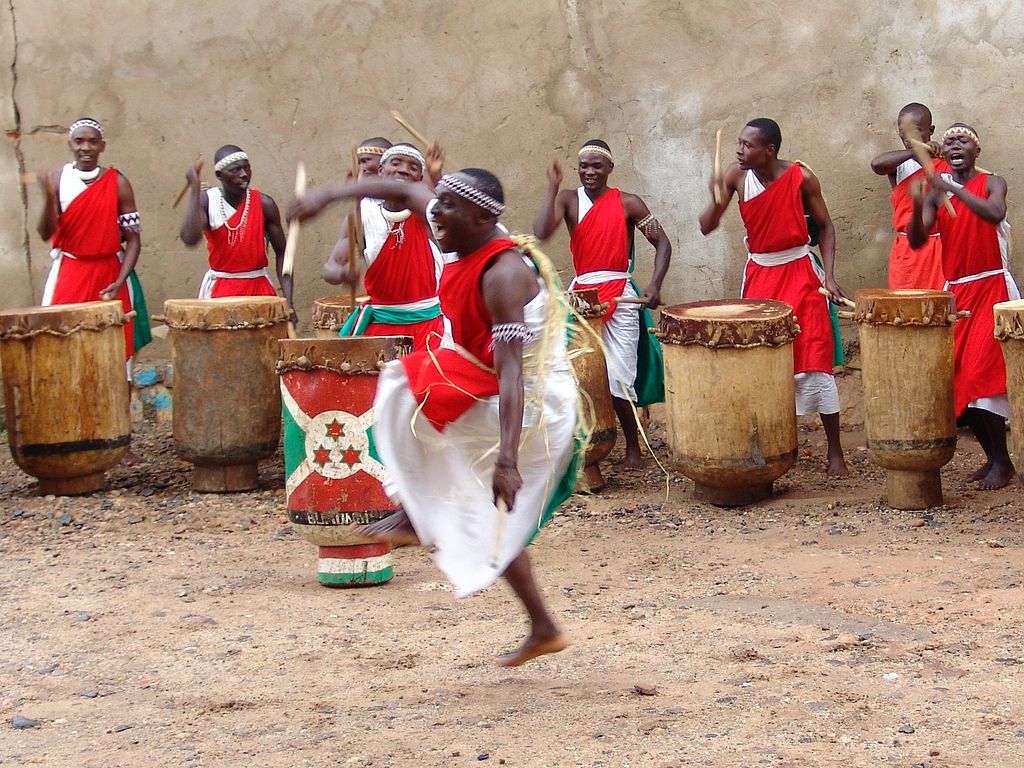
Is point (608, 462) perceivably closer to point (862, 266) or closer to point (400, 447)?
point (862, 266)

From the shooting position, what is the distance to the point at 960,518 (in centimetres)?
655

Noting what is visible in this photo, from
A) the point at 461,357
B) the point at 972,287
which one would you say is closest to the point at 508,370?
the point at 461,357

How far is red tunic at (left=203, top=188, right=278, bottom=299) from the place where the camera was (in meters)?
8.12

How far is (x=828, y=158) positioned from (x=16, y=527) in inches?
191

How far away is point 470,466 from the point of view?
14.7 ft

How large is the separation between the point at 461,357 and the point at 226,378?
336 cm

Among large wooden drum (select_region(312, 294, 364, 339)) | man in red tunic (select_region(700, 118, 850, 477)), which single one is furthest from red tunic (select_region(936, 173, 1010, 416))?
→ large wooden drum (select_region(312, 294, 364, 339))

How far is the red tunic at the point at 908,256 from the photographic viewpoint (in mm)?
7930

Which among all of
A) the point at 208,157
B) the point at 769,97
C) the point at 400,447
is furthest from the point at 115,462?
the point at 769,97

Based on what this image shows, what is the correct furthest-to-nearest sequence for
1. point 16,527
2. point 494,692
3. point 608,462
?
point 608,462
point 16,527
point 494,692

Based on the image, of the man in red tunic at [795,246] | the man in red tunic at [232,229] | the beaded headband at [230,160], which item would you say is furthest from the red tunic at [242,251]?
the man in red tunic at [795,246]

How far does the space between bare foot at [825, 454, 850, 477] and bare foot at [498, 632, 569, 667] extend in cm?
339

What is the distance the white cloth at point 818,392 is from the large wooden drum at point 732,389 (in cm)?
50

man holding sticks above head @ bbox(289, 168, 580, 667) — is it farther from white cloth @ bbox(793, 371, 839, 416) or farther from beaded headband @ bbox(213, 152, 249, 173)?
beaded headband @ bbox(213, 152, 249, 173)
